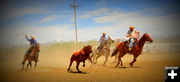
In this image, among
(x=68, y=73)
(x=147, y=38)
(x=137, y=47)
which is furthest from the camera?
(x=137, y=47)

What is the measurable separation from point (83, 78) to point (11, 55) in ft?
11.7

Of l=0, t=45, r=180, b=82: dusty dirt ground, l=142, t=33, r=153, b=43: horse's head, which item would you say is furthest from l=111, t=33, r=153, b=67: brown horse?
l=0, t=45, r=180, b=82: dusty dirt ground

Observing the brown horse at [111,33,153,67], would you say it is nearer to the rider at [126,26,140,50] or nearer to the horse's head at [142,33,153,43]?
the horse's head at [142,33,153,43]

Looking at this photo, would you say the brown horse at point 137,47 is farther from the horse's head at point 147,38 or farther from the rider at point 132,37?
the rider at point 132,37

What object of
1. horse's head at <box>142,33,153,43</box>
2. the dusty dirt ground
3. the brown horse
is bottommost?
the dusty dirt ground

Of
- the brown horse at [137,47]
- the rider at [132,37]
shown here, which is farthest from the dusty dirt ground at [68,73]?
the rider at [132,37]

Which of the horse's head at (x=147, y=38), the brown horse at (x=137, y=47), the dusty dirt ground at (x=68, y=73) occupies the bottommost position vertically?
the dusty dirt ground at (x=68, y=73)

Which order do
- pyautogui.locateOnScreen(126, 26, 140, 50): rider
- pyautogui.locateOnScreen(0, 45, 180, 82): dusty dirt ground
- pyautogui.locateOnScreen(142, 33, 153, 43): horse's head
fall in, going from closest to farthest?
pyautogui.locateOnScreen(0, 45, 180, 82): dusty dirt ground → pyautogui.locateOnScreen(142, 33, 153, 43): horse's head → pyautogui.locateOnScreen(126, 26, 140, 50): rider

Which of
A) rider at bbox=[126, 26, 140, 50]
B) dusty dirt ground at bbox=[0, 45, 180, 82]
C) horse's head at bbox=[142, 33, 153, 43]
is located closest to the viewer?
dusty dirt ground at bbox=[0, 45, 180, 82]

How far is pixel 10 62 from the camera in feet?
25.6

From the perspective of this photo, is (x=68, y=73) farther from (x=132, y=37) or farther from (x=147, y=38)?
(x=147, y=38)

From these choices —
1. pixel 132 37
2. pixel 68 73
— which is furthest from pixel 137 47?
pixel 68 73

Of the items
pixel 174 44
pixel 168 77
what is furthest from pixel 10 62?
pixel 174 44

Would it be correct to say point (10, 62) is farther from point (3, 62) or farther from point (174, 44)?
point (174, 44)
